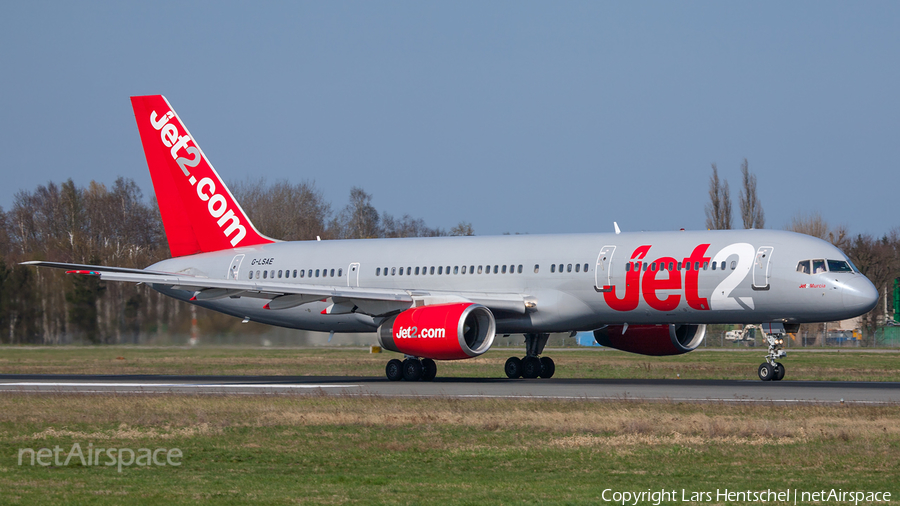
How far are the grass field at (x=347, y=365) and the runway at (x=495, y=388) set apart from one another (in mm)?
4155

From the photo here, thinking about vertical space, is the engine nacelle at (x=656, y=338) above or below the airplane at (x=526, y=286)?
below

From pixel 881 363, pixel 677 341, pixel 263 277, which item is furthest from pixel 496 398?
pixel 881 363

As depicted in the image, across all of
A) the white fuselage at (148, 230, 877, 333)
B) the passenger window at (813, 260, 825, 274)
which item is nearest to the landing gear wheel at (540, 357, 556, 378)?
the white fuselage at (148, 230, 877, 333)

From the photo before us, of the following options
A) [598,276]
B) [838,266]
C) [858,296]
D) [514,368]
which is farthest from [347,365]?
[858,296]

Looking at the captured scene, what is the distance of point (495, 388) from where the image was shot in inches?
1003

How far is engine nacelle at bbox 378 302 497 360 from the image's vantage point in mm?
26781

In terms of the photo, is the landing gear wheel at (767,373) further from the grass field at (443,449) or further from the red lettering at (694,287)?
the grass field at (443,449)

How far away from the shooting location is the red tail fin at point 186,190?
118 ft

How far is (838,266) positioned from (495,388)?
29.2 feet

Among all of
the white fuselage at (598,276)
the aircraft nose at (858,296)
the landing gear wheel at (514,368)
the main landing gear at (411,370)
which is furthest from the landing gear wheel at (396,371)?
the aircraft nose at (858,296)

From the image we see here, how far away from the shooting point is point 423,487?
11727 millimetres

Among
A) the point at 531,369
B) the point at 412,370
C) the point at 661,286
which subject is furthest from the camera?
the point at 531,369

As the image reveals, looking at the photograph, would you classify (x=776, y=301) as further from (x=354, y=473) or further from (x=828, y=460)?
(x=354, y=473)

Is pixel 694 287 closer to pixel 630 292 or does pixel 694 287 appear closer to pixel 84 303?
pixel 630 292
